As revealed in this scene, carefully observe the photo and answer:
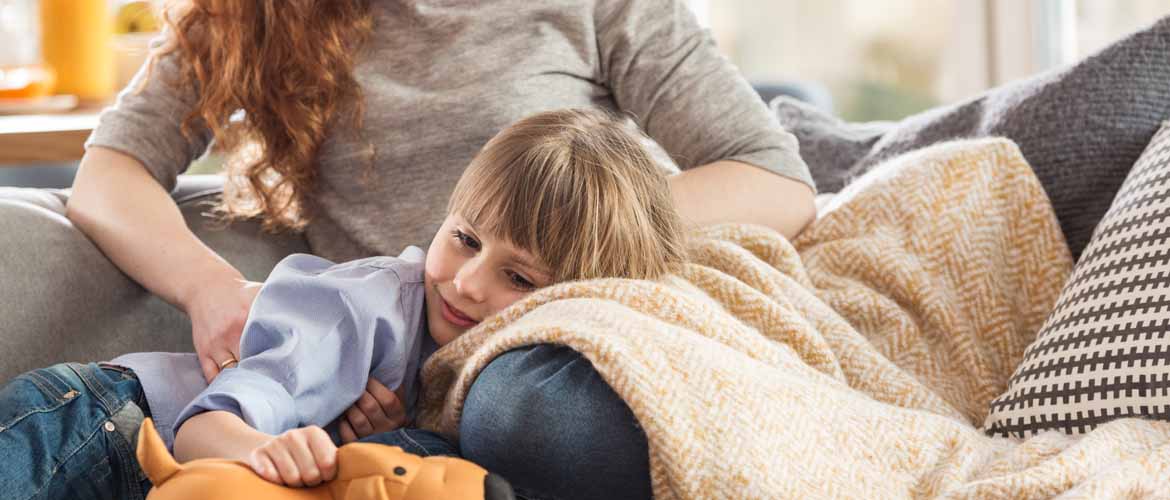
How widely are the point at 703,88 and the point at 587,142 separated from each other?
273mm

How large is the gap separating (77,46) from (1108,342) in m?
2.10

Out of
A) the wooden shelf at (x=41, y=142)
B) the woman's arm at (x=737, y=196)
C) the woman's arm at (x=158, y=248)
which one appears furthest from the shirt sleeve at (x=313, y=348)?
the wooden shelf at (x=41, y=142)

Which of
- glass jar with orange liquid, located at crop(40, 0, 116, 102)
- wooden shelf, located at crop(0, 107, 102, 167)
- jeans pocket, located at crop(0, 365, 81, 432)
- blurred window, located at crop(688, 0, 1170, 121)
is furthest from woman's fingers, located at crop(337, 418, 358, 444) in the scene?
blurred window, located at crop(688, 0, 1170, 121)

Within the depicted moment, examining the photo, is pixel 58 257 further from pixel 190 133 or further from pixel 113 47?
pixel 113 47

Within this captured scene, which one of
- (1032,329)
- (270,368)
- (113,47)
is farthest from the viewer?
(113,47)

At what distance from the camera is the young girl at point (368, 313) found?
0.84 meters

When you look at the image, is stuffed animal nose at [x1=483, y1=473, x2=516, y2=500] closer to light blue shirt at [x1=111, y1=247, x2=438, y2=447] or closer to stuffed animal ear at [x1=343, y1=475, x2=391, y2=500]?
stuffed animal ear at [x1=343, y1=475, x2=391, y2=500]

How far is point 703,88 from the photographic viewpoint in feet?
4.03

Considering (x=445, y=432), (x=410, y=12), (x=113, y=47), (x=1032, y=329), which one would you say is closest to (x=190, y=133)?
(x=410, y=12)

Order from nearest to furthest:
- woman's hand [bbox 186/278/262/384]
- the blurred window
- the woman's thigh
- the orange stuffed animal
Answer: the orange stuffed animal
the woman's thigh
woman's hand [bbox 186/278/262/384]
the blurred window

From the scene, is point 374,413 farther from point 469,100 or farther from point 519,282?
point 469,100

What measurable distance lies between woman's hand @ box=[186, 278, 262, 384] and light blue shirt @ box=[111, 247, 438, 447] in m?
0.02

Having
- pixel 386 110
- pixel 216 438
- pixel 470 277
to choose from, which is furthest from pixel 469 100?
pixel 216 438

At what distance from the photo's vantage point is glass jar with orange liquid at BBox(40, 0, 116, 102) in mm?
2330
